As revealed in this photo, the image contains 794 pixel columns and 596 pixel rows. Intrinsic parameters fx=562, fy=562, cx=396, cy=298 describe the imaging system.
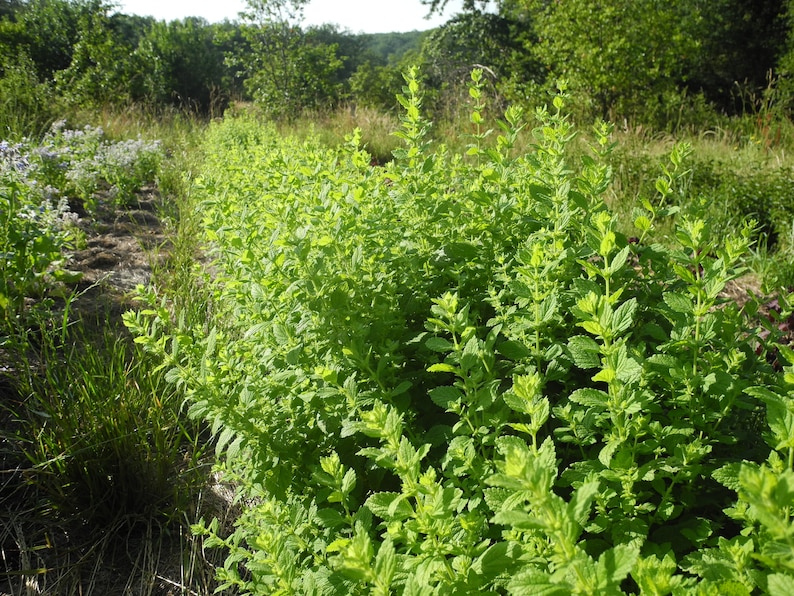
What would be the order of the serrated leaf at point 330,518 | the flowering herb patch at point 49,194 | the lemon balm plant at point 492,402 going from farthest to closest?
the flowering herb patch at point 49,194 < the serrated leaf at point 330,518 < the lemon balm plant at point 492,402

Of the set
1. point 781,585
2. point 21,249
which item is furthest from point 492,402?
point 21,249

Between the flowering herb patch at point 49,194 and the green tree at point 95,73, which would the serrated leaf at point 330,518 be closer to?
the flowering herb patch at point 49,194

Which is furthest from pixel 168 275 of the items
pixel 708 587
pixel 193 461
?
pixel 708 587

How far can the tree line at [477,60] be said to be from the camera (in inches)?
341

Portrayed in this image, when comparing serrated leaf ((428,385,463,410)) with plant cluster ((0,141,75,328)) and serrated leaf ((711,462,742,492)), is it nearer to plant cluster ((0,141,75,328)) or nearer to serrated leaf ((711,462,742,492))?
serrated leaf ((711,462,742,492))

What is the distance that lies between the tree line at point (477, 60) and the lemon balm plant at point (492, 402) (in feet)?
16.3

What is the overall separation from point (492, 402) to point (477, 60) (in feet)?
68.2

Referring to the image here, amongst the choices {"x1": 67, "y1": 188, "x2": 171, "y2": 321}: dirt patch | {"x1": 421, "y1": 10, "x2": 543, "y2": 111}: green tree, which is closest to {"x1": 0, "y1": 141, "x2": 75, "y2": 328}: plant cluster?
{"x1": 67, "y1": 188, "x2": 171, "y2": 321}: dirt patch

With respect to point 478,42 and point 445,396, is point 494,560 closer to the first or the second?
point 445,396

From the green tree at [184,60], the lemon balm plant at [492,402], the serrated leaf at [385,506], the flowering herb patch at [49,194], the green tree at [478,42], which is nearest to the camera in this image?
the lemon balm plant at [492,402]

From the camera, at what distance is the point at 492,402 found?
1.19 m

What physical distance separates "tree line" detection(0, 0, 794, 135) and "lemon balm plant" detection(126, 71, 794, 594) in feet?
16.3

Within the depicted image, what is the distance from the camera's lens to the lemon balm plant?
2.96 feet

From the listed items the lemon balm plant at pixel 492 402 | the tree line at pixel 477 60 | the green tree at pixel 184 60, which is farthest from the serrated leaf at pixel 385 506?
the green tree at pixel 184 60
